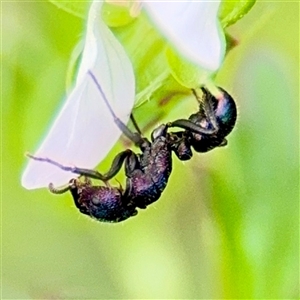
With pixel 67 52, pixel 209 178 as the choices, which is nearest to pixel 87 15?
pixel 67 52

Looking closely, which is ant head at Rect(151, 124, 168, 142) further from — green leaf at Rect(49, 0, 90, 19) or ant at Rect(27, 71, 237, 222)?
green leaf at Rect(49, 0, 90, 19)

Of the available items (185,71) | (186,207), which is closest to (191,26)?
(185,71)

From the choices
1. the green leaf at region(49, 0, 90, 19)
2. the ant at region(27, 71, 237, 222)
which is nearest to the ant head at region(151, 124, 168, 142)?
the ant at region(27, 71, 237, 222)

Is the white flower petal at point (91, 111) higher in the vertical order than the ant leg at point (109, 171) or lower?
higher

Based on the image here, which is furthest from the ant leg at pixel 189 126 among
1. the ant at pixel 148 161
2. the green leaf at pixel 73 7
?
the green leaf at pixel 73 7

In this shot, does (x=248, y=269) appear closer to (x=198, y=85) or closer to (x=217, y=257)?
(x=217, y=257)

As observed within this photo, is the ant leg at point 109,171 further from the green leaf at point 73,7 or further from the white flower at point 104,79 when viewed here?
the green leaf at point 73,7
